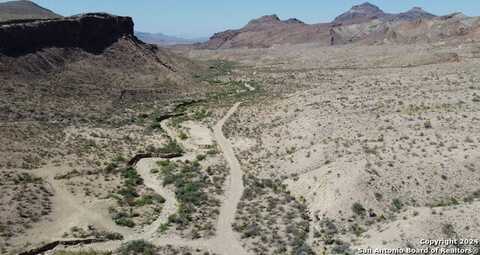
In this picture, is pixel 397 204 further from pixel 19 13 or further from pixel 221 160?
pixel 19 13

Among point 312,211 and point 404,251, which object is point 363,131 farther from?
point 404,251

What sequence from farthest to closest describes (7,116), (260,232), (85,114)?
1. (85,114)
2. (7,116)
3. (260,232)

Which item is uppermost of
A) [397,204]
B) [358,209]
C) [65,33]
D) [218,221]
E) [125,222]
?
[65,33]

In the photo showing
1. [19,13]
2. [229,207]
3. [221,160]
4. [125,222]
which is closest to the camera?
[125,222]

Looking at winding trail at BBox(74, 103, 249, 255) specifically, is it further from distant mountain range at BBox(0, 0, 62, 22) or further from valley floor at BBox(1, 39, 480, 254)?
distant mountain range at BBox(0, 0, 62, 22)

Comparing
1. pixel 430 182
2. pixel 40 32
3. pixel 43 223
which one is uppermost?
pixel 40 32

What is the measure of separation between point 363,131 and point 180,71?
218 ft

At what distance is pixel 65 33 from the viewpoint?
84.9 m

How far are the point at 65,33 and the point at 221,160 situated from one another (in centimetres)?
4665

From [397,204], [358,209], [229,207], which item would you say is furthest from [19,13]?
[397,204]

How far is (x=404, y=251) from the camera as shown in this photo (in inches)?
1038

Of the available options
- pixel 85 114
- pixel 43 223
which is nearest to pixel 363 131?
pixel 43 223

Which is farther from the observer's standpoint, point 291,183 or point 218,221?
point 291,183

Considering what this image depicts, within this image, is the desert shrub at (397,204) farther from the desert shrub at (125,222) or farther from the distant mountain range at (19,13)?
the distant mountain range at (19,13)
